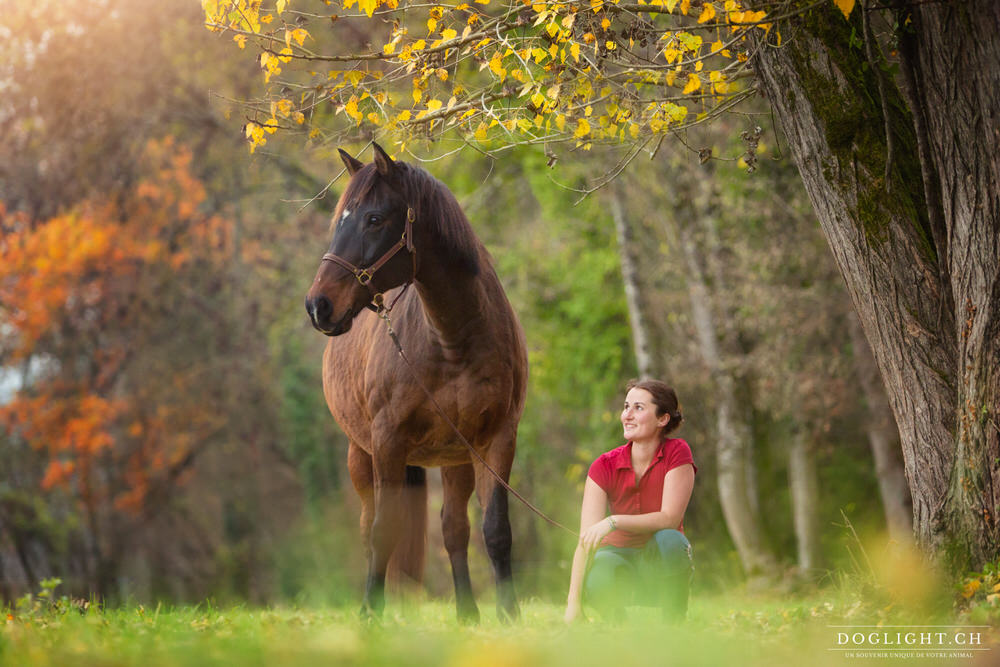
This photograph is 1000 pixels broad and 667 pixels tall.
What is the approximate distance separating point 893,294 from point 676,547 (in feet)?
5.23

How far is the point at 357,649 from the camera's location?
3461 mm

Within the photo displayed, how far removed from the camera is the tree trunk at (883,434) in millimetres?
11805

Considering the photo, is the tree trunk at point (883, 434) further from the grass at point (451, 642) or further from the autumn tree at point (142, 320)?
the autumn tree at point (142, 320)


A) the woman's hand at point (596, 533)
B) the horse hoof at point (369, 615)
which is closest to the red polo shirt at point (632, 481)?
the woman's hand at point (596, 533)

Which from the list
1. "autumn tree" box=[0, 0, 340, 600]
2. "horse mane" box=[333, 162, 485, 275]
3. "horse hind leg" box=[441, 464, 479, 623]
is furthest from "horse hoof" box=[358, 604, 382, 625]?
"autumn tree" box=[0, 0, 340, 600]

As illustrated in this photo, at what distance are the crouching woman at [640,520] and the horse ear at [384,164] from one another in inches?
72.1

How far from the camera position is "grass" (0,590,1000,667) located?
10.6 feet

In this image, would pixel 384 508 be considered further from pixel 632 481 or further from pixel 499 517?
pixel 632 481

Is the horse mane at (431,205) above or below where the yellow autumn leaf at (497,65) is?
below

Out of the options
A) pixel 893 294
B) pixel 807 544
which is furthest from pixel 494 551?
pixel 807 544

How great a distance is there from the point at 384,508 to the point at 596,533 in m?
1.79

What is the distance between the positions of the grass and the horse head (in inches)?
64.8

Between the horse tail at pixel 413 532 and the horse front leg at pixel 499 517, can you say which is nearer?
the horse front leg at pixel 499 517

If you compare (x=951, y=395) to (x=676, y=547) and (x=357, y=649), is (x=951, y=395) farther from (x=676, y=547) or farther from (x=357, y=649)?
(x=357, y=649)
